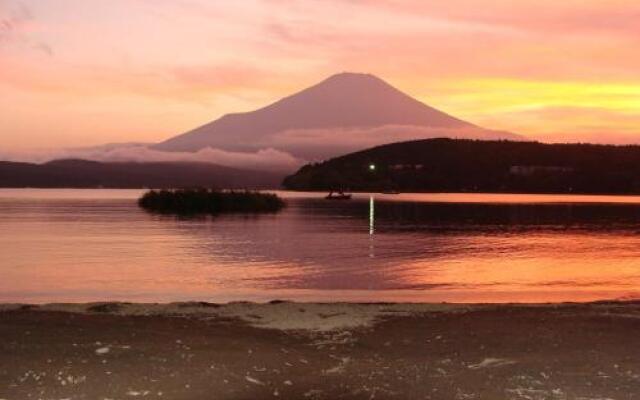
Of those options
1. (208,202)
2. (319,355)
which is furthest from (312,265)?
(208,202)

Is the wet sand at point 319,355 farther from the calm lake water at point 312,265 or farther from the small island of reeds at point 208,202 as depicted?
the small island of reeds at point 208,202

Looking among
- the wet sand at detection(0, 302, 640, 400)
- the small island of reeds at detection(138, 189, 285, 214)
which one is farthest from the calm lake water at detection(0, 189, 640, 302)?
the small island of reeds at detection(138, 189, 285, 214)

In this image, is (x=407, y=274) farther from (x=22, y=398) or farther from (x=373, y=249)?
(x=22, y=398)

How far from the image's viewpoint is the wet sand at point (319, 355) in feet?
33.7

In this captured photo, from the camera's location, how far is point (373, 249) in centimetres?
4959

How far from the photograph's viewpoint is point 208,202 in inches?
4518

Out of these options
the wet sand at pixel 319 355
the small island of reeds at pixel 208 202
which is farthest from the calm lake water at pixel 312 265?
the small island of reeds at pixel 208 202

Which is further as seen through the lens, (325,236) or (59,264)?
(325,236)

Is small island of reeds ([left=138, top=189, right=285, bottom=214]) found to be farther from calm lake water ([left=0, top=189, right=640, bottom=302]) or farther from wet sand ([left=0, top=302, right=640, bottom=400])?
wet sand ([left=0, top=302, right=640, bottom=400])

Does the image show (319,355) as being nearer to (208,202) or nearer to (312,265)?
(312,265)

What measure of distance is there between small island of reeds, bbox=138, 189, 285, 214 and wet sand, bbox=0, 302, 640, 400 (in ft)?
318

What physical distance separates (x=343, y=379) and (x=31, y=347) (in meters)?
5.45

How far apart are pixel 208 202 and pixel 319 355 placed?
340 feet

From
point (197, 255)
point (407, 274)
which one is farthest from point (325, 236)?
point (407, 274)
